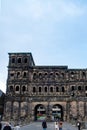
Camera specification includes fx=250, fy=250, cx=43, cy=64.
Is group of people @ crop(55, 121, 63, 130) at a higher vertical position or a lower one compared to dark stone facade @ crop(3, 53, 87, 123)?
lower

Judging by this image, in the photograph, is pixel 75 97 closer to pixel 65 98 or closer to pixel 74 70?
pixel 65 98

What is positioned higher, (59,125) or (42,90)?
(42,90)

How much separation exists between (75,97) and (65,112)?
15.0ft

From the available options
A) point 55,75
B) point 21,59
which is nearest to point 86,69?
point 55,75

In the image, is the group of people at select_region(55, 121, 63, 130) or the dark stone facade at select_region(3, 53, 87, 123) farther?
the dark stone facade at select_region(3, 53, 87, 123)

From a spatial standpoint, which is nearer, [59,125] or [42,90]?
[59,125]

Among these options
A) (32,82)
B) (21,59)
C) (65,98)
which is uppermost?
(21,59)

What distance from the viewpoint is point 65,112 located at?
2463 inches

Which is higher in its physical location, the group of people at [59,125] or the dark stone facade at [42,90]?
the dark stone facade at [42,90]

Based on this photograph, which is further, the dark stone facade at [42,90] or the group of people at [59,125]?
the dark stone facade at [42,90]

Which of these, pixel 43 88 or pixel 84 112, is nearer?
pixel 84 112

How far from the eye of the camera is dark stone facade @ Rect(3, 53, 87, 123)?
61.9m

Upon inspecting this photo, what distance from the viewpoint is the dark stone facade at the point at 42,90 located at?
61906 millimetres

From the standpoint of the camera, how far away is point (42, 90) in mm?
64438
